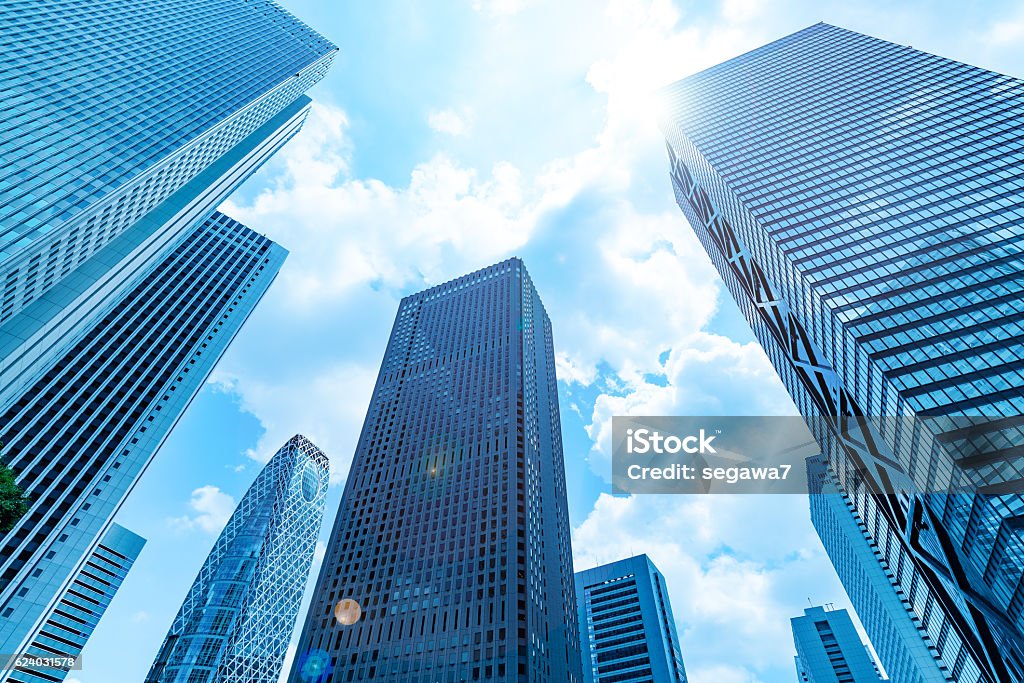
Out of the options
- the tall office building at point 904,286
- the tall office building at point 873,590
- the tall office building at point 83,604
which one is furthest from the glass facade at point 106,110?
the tall office building at point 873,590

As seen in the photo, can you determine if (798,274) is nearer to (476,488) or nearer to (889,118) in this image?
(889,118)

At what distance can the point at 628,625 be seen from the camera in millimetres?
155500

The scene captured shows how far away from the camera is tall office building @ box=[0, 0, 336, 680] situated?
66.0 metres

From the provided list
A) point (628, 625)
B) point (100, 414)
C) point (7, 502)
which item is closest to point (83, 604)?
point (100, 414)

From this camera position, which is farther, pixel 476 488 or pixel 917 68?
pixel 917 68

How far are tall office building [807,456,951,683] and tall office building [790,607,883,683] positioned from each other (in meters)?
5.95

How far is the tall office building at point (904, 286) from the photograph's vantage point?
201 feet

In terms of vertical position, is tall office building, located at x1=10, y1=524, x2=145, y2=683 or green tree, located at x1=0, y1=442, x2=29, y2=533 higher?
tall office building, located at x1=10, y1=524, x2=145, y2=683

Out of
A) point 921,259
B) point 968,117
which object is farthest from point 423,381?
point 968,117

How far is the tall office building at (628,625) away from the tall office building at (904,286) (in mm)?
64653

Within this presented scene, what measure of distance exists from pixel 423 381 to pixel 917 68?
125 m

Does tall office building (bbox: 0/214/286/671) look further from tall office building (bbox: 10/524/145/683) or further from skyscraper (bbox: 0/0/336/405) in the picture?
tall office building (bbox: 10/524/145/683)

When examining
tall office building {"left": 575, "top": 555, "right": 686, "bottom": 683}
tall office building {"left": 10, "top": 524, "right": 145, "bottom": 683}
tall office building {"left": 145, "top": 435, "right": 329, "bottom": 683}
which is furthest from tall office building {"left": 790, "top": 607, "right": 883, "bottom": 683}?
tall office building {"left": 10, "top": 524, "right": 145, "bottom": 683}

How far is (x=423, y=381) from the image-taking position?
12544 cm
